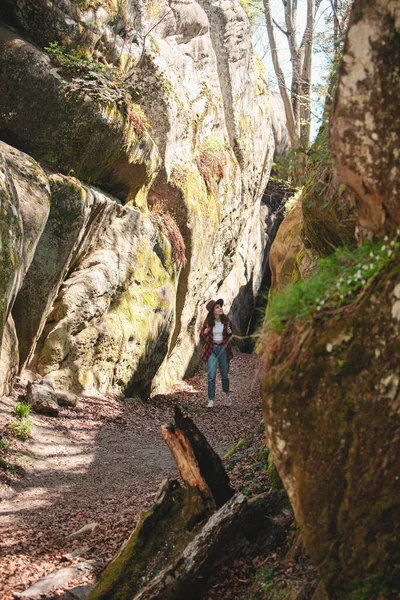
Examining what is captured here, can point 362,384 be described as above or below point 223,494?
above

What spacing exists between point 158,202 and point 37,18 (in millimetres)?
5002

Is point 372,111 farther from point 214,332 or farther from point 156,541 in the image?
point 214,332

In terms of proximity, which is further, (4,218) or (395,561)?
(4,218)

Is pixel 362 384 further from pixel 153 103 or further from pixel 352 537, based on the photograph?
pixel 153 103

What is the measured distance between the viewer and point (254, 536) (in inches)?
167

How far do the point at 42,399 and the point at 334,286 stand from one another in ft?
21.3

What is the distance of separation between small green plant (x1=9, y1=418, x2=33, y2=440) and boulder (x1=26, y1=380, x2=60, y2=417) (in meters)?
0.80

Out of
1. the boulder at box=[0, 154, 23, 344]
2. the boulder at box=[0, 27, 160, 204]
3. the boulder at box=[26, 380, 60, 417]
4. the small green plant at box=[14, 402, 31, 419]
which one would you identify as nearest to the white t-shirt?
the boulder at box=[26, 380, 60, 417]

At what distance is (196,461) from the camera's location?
445 cm

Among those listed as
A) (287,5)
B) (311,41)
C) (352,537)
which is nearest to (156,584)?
(352,537)

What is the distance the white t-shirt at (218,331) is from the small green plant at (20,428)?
4.31 metres

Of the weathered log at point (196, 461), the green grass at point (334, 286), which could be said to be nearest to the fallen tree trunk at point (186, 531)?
the weathered log at point (196, 461)

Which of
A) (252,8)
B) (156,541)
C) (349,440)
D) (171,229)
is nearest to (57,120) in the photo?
(171,229)

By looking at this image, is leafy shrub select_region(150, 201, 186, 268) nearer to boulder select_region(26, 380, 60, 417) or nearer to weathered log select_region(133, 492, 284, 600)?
boulder select_region(26, 380, 60, 417)
